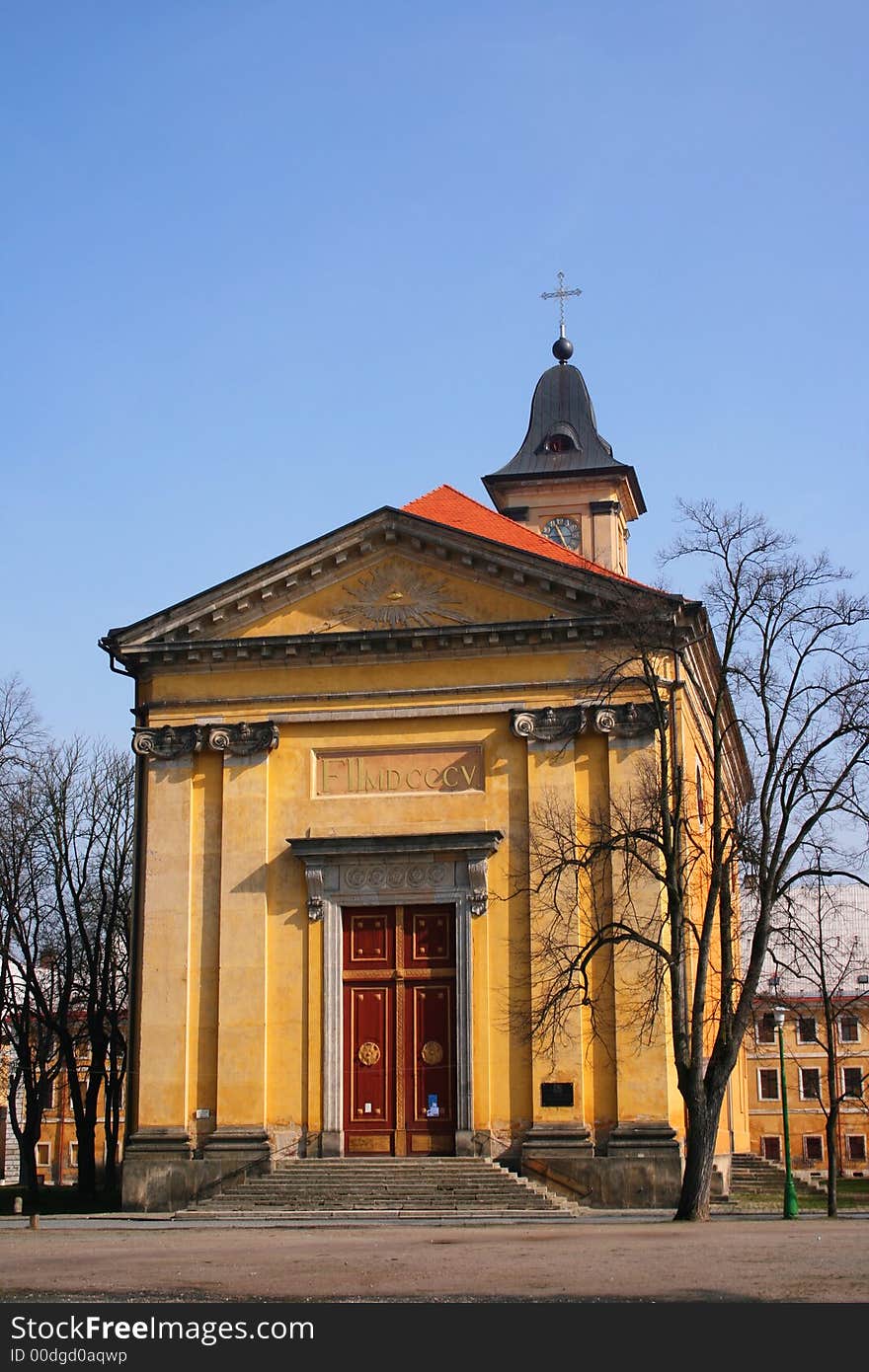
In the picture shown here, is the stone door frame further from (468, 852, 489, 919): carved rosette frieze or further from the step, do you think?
the step

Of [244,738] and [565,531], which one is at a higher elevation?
[565,531]

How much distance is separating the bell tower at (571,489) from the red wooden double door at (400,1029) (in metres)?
22.0

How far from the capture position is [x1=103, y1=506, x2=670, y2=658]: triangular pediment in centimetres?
3238

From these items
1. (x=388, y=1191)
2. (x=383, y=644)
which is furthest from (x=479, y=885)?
(x=388, y=1191)

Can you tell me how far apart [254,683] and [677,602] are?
833 centimetres

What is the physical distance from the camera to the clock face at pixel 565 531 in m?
53.0

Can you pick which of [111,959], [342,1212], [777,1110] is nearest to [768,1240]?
[342,1212]

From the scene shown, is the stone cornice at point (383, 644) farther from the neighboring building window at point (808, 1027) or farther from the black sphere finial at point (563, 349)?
the black sphere finial at point (563, 349)

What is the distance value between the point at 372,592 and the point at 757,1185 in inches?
605

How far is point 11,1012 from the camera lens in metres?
46.0

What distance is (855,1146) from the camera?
70.8 metres

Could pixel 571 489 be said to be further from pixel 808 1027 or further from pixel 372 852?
pixel 372 852

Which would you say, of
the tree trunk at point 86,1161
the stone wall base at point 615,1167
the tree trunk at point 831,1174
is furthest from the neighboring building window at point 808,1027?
the tree trunk at point 86,1161
